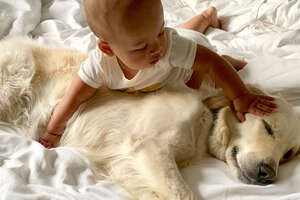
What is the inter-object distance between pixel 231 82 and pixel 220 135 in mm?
206

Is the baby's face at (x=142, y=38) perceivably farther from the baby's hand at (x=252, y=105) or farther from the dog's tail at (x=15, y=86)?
the dog's tail at (x=15, y=86)

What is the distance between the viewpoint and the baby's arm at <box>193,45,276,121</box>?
3.91 ft

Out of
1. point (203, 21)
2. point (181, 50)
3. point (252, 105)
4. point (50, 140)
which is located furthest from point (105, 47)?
point (203, 21)

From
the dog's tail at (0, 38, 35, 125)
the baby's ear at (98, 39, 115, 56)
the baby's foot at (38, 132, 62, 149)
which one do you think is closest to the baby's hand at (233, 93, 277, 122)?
the baby's ear at (98, 39, 115, 56)

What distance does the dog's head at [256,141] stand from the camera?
1058 millimetres

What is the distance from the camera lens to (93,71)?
1.24 m

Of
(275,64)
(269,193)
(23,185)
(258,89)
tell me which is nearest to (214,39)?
(275,64)

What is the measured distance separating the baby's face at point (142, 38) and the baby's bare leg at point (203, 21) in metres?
0.85

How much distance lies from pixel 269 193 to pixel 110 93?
2.37 ft

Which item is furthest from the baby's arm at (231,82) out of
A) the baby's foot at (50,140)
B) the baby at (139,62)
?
the baby's foot at (50,140)

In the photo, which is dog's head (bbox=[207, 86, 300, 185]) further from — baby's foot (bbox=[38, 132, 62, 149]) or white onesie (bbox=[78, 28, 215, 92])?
baby's foot (bbox=[38, 132, 62, 149])

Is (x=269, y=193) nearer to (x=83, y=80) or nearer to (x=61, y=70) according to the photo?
(x=83, y=80)

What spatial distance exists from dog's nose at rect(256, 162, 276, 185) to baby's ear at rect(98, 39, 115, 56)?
67 cm

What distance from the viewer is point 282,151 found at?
1.12 meters
